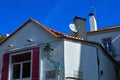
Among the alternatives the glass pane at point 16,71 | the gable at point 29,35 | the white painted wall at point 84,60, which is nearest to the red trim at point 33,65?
the glass pane at point 16,71

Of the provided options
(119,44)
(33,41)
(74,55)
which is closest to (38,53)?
(33,41)

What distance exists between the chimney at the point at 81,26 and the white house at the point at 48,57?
1.31m

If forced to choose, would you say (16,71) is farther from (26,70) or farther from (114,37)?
(114,37)

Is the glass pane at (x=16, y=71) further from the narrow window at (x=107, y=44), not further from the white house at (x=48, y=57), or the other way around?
the narrow window at (x=107, y=44)

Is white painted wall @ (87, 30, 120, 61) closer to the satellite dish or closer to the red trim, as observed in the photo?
the satellite dish

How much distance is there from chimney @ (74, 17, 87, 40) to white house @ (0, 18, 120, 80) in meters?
1.31

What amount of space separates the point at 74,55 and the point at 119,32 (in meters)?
13.9

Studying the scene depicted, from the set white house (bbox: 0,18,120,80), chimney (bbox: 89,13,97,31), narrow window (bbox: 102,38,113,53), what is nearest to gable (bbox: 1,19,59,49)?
white house (bbox: 0,18,120,80)

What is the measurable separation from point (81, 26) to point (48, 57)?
398cm

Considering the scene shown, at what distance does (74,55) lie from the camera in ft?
69.5

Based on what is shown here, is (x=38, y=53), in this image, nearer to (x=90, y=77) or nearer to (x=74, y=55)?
(x=74, y=55)

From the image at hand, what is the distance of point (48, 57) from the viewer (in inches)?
830

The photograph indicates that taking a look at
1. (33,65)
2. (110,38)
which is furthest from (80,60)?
(110,38)

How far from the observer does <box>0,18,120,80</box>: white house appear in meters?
20.7
